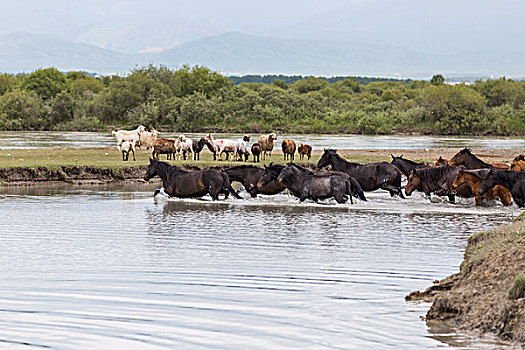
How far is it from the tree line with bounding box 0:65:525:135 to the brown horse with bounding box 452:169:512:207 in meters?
46.5

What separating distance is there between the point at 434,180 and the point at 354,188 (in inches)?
81.9

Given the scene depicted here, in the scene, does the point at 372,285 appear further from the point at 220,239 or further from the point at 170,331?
the point at 220,239

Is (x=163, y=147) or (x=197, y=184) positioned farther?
(x=163, y=147)

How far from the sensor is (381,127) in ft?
212

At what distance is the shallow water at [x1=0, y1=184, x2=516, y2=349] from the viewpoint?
260 inches

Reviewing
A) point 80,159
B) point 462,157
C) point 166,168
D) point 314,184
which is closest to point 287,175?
point 314,184

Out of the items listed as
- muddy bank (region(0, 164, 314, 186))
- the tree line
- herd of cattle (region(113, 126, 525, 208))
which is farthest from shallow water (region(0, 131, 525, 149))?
herd of cattle (region(113, 126, 525, 208))

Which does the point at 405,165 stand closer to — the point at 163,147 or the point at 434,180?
the point at 434,180

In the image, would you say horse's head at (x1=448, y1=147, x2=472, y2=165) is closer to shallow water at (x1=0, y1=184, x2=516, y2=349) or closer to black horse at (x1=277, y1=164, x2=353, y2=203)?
shallow water at (x1=0, y1=184, x2=516, y2=349)

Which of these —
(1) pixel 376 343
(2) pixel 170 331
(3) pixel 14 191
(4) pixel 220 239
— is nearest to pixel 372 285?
(1) pixel 376 343

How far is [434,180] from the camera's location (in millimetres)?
17969

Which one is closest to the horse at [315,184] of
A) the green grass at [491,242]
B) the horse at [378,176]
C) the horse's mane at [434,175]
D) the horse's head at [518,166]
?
the horse at [378,176]

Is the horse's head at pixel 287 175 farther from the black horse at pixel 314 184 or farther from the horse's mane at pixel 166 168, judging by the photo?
the horse's mane at pixel 166 168

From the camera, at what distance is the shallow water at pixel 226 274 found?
660cm
